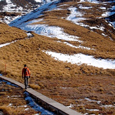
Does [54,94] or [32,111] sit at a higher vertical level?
[32,111]

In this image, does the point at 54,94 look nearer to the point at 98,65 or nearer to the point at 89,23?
the point at 98,65

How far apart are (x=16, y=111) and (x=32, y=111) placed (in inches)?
28.9

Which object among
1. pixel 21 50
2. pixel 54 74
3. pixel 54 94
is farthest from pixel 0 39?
pixel 54 94

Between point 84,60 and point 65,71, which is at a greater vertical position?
point 65,71

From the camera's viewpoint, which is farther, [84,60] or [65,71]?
[84,60]

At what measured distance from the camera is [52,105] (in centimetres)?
769

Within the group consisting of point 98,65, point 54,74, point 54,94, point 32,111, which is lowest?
point 98,65

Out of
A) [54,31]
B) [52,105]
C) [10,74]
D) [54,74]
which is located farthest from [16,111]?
[54,31]

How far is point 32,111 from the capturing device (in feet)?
24.6

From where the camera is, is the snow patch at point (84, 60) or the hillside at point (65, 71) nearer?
the hillside at point (65, 71)

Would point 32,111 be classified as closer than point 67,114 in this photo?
No

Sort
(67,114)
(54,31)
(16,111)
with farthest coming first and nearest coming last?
(54,31), (16,111), (67,114)

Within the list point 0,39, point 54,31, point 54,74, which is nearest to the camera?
point 54,74

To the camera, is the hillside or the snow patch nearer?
the hillside
